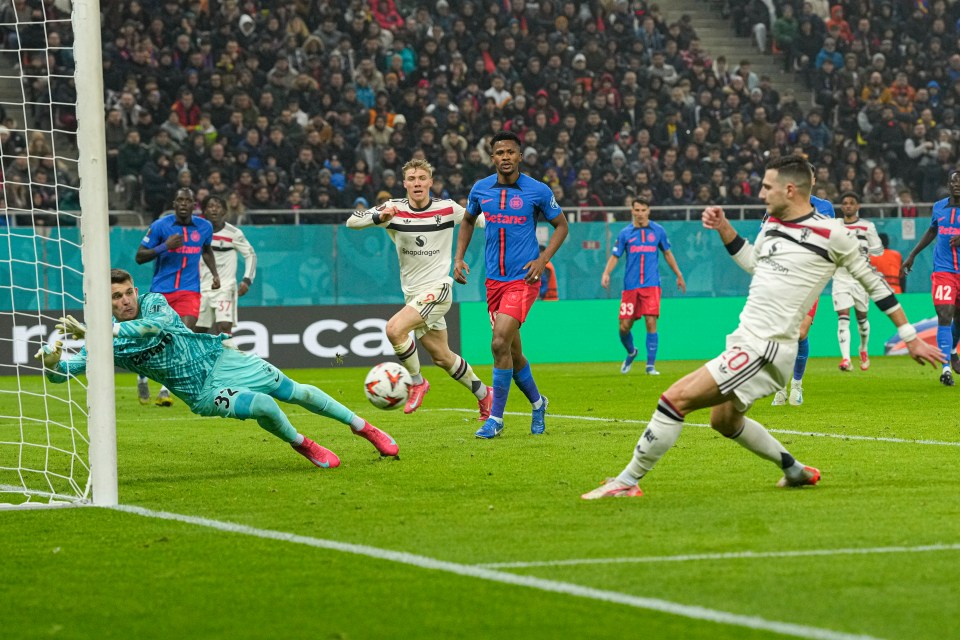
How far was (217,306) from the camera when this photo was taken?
1850 centimetres

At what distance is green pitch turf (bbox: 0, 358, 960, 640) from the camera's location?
4.60 meters

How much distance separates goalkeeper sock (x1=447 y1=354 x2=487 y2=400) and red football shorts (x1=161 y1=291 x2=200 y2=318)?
4.37 m

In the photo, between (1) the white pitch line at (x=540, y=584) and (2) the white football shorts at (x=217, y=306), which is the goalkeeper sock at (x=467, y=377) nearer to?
(1) the white pitch line at (x=540, y=584)

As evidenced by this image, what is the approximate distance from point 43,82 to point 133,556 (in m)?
18.7

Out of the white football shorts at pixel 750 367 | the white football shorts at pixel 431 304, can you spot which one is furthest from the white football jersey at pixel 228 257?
the white football shorts at pixel 750 367

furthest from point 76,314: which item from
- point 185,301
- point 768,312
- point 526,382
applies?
point 768,312

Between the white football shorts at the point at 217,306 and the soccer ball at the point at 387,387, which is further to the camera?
the white football shorts at the point at 217,306

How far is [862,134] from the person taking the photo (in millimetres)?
28734

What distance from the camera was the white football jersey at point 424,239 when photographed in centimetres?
1247

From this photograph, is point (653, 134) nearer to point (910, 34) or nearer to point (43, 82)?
point (910, 34)

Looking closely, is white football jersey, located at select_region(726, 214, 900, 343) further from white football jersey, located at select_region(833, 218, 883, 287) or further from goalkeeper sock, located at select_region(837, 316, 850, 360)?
goalkeeper sock, located at select_region(837, 316, 850, 360)

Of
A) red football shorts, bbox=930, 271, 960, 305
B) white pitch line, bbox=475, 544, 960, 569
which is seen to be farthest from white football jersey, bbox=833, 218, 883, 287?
white pitch line, bbox=475, 544, 960, 569

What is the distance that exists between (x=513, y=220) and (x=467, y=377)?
166 cm

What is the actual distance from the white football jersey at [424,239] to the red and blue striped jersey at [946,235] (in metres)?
7.01
